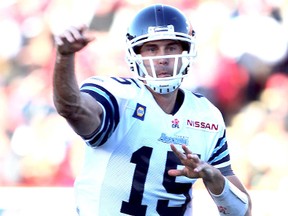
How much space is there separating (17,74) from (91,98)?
9.46ft

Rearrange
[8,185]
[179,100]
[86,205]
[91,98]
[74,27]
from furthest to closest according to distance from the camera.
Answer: [8,185], [179,100], [86,205], [91,98], [74,27]

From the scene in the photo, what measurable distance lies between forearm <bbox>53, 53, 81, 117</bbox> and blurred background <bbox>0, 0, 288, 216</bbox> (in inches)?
110

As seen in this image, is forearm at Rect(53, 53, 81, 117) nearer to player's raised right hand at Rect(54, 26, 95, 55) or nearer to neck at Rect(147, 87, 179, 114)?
player's raised right hand at Rect(54, 26, 95, 55)

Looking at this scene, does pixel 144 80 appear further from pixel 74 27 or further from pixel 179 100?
pixel 74 27

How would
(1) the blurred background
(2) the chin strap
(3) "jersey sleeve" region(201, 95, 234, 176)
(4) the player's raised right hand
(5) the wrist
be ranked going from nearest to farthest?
(4) the player's raised right hand, (5) the wrist, (2) the chin strap, (3) "jersey sleeve" region(201, 95, 234, 176), (1) the blurred background

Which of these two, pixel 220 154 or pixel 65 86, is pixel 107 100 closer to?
pixel 65 86

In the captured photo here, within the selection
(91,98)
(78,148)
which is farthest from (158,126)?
(78,148)

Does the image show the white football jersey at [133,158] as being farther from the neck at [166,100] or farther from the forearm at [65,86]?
the forearm at [65,86]

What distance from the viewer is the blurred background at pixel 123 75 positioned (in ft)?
17.0

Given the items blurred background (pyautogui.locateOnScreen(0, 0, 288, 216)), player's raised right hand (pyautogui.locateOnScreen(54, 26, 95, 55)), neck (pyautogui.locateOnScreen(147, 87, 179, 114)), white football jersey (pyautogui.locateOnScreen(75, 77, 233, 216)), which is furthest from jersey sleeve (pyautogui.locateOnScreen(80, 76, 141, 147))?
blurred background (pyautogui.locateOnScreen(0, 0, 288, 216))

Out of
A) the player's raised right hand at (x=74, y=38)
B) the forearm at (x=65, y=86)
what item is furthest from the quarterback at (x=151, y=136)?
the player's raised right hand at (x=74, y=38)

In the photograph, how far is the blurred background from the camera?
5184 mm

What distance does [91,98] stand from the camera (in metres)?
2.47

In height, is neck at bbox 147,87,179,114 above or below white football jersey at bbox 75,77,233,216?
above
